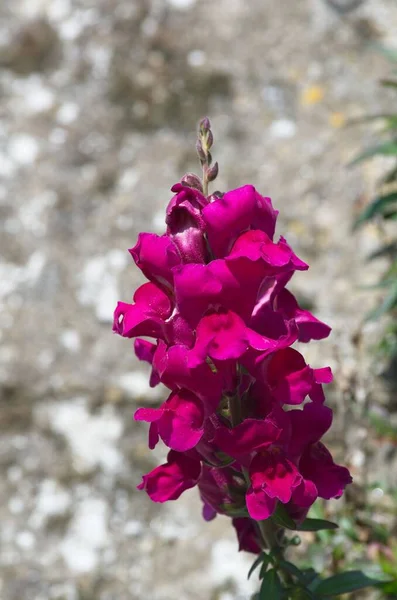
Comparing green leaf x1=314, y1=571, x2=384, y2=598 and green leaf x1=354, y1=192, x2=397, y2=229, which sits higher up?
green leaf x1=354, y1=192, x2=397, y2=229

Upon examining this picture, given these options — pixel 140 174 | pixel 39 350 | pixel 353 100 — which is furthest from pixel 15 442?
pixel 353 100

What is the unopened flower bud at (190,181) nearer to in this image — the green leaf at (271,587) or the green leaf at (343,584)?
the green leaf at (271,587)

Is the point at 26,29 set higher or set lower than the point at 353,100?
higher

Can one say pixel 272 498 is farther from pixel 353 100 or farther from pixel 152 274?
pixel 353 100

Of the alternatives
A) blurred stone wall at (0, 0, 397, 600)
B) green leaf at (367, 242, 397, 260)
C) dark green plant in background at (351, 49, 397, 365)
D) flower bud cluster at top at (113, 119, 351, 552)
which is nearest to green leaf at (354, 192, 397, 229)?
dark green plant in background at (351, 49, 397, 365)

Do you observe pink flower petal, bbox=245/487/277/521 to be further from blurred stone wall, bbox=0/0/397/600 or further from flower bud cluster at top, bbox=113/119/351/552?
blurred stone wall, bbox=0/0/397/600

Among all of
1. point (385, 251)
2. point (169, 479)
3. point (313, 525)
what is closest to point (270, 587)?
point (313, 525)

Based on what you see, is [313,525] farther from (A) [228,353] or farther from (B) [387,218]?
(B) [387,218]
